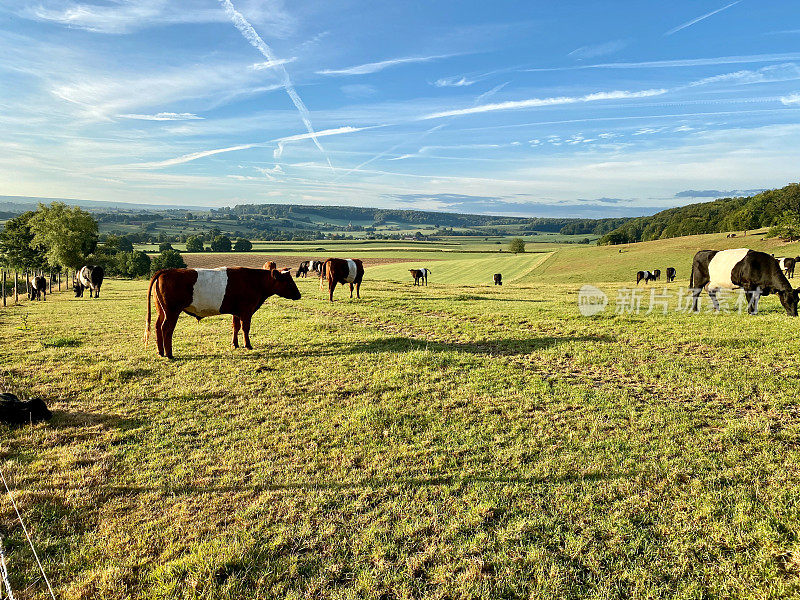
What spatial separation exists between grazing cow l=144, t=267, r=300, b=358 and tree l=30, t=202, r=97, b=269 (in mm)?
44663

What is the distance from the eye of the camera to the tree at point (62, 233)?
1684 inches

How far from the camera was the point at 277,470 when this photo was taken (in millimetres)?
5219

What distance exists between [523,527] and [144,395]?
7.42m

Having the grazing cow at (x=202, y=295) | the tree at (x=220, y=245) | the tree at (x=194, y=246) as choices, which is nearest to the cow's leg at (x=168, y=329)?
the grazing cow at (x=202, y=295)

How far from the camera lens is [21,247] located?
150ft

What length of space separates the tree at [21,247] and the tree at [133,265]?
71.8 feet

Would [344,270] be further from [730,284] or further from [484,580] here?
[484,580]

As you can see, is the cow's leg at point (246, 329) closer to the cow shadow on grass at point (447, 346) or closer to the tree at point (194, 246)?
the cow shadow on grass at point (447, 346)

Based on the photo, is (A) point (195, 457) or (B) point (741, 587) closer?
(B) point (741, 587)

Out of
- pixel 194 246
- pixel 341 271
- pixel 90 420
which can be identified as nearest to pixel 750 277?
pixel 341 271

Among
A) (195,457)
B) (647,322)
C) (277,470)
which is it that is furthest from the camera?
(647,322)

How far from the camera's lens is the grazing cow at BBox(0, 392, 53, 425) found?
6.38 meters

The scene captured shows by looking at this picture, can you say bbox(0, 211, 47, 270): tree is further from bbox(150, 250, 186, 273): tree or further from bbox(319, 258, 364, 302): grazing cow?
bbox(319, 258, 364, 302): grazing cow

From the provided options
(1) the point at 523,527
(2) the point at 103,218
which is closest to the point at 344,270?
(1) the point at 523,527
